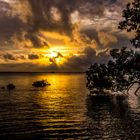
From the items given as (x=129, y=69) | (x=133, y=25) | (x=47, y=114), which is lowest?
(x=47, y=114)

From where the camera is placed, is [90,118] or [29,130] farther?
[90,118]

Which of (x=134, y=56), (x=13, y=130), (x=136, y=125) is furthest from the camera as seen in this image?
(x=136, y=125)

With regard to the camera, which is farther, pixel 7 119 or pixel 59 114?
pixel 59 114

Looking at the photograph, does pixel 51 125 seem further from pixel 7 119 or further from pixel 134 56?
pixel 134 56

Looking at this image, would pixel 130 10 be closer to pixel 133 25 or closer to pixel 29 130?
pixel 133 25

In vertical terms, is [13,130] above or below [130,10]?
below

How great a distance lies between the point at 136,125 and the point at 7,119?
27541mm

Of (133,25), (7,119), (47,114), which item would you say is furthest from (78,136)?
(47,114)

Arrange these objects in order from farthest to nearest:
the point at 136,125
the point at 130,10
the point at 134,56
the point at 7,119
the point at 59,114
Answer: the point at 59,114, the point at 7,119, the point at 136,125, the point at 134,56, the point at 130,10

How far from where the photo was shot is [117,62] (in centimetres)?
5191

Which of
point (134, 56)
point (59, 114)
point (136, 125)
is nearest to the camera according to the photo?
point (134, 56)

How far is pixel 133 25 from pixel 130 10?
216 cm

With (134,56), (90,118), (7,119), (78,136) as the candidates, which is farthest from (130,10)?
(7,119)

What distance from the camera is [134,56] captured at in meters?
48.9
